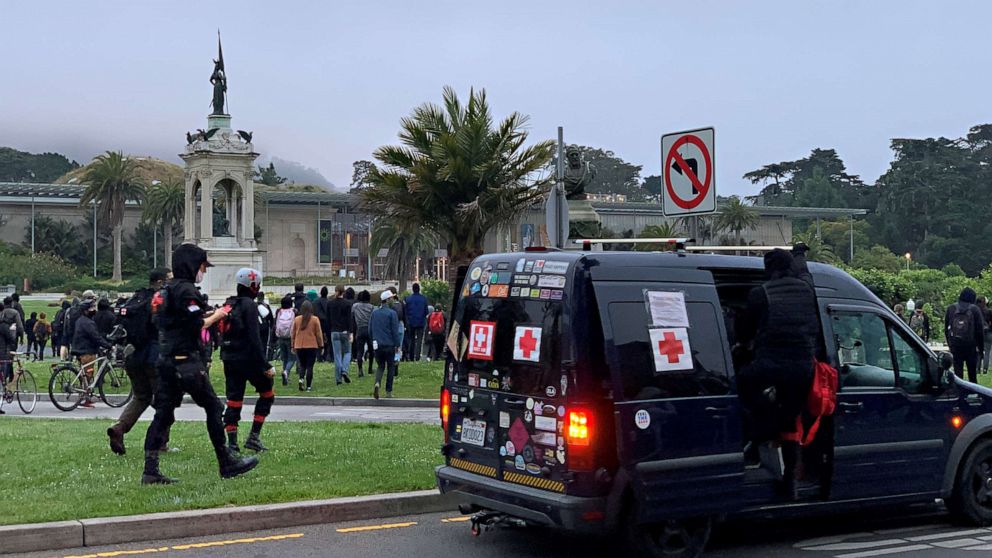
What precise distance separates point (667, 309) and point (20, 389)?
49.1ft

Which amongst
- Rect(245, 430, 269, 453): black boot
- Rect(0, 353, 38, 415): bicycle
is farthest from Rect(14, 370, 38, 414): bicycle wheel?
Rect(245, 430, 269, 453): black boot

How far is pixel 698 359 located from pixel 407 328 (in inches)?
742

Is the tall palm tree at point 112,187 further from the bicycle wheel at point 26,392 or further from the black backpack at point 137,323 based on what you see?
the black backpack at point 137,323

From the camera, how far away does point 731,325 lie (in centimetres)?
821

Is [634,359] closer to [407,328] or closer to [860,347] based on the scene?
[860,347]

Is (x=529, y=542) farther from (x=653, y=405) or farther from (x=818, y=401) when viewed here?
(x=818, y=401)

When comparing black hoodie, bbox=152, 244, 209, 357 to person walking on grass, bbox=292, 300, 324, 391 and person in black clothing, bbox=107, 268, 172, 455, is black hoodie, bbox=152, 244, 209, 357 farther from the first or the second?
person walking on grass, bbox=292, 300, 324, 391

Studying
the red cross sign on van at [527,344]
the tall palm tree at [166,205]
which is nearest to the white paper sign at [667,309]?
the red cross sign on van at [527,344]

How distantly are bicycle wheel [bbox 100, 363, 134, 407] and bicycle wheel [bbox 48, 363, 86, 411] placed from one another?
1.41 feet

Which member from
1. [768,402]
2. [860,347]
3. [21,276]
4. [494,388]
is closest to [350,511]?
[494,388]

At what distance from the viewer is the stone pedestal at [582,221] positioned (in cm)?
2134

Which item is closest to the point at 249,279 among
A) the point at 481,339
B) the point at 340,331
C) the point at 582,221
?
the point at 481,339

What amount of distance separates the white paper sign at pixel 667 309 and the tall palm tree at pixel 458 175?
17212mm

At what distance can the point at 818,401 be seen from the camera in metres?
7.84
